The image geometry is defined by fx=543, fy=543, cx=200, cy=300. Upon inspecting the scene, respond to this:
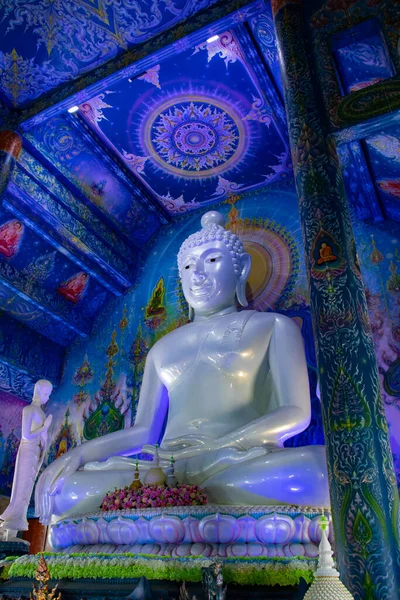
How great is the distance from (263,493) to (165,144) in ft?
13.8

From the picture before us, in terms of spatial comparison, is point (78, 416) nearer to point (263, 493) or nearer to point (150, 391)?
point (150, 391)

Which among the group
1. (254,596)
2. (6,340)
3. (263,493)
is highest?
(6,340)

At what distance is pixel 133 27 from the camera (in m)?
4.86

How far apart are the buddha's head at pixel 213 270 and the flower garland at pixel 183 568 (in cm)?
235

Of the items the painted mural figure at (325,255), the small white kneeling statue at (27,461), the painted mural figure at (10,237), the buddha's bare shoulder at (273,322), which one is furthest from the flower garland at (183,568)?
the painted mural figure at (10,237)

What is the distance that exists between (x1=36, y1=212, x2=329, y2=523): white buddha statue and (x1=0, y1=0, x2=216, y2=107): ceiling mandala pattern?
1.81 m

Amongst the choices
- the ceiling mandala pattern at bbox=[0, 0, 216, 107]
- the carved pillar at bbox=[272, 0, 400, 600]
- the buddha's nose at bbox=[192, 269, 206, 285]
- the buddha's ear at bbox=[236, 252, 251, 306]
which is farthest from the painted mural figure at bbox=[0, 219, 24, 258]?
the carved pillar at bbox=[272, 0, 400, 600]

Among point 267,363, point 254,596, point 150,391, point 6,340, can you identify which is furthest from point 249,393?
point 6,340

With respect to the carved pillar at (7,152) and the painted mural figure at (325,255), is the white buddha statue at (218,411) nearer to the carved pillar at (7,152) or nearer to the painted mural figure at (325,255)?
the painted mural figure at (325,255)

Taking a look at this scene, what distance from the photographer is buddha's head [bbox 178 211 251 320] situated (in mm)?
4719

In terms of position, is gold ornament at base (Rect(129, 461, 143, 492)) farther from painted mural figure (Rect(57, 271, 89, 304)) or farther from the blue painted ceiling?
painted mural figure (Rect(57, 271, 89, 304))

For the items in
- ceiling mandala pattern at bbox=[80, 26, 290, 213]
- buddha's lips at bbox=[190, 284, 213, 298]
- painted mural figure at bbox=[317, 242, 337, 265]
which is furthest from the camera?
ceiling mandala pattern at bbox=[80, 26, 290, 213]

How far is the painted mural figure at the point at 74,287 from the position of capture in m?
6.76

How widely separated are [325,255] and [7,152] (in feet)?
12.0
